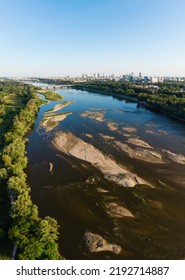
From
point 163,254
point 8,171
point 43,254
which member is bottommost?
point 163,254

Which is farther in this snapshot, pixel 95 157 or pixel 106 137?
pixel 106 137

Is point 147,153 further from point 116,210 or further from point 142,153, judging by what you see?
point 116,210

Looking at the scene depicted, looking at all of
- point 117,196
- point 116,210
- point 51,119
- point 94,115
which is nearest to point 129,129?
point 94,115

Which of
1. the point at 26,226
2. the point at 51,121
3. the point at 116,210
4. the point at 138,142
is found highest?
the point at 51,121

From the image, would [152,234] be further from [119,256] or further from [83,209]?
[83,209]

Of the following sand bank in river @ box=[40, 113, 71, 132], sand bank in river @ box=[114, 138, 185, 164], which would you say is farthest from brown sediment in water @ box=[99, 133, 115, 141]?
sand bank in river @ box=[40, 113, 71, 132]

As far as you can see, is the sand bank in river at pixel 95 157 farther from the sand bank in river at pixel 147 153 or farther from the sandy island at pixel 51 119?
the sandy island at pixel 51 119

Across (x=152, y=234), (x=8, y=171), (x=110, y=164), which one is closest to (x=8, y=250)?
(x=8, y=171)
